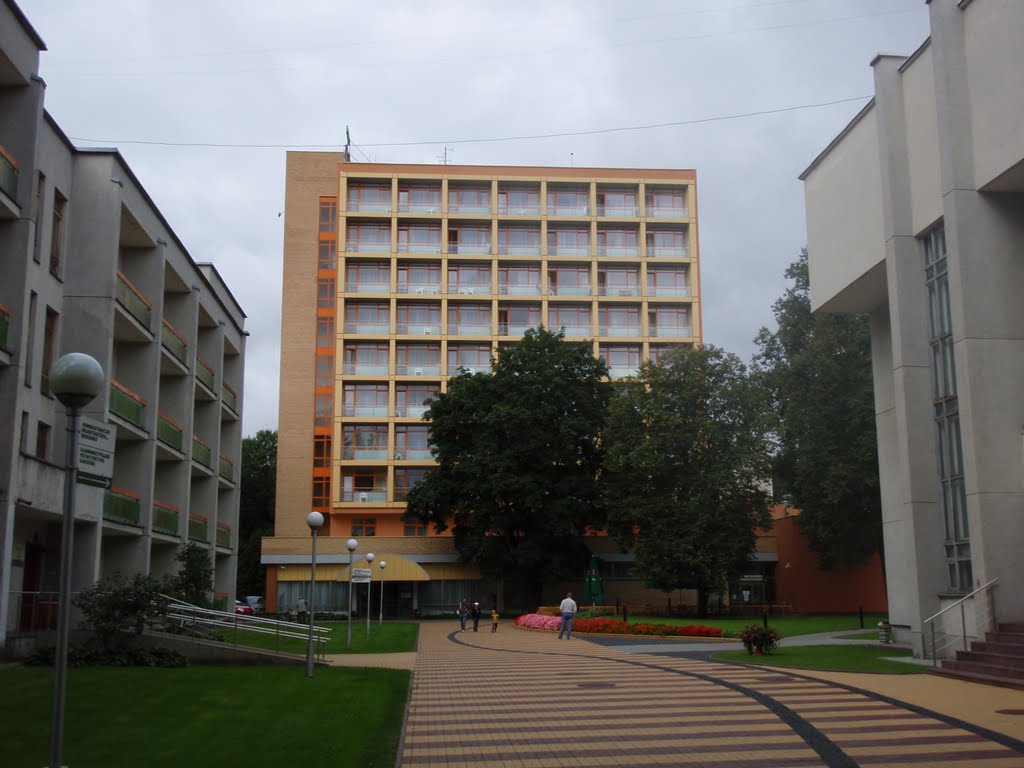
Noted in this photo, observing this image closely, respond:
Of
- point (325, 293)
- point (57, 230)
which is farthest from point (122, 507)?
point (325, 293)

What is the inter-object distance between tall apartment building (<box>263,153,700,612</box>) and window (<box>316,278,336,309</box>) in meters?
0.10

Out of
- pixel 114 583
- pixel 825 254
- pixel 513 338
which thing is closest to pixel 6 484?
pixel 114 583

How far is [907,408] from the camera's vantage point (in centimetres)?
2428

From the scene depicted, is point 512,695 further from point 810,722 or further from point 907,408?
point 907,408

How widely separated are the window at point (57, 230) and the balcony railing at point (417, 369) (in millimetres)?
41583

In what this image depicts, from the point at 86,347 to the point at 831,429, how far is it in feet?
115

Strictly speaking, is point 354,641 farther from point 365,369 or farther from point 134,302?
point 365,369

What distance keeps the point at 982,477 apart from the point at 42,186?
23338 mm

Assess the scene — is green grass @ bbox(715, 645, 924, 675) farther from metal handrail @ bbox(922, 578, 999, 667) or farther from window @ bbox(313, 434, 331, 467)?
window @ bbox(313, 434, 331, 467)

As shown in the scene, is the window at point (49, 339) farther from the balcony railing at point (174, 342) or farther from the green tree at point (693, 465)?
the green tree at point (693, 465)

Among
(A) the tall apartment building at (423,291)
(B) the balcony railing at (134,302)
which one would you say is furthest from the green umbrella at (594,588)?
(B) the balcony railing at (134,302)

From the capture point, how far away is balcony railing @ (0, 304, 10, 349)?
2189 centimetres

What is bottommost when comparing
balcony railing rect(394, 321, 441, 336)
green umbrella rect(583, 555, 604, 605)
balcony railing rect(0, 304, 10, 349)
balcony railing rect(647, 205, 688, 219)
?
green umbrella rect(583, 555, 604, 605)

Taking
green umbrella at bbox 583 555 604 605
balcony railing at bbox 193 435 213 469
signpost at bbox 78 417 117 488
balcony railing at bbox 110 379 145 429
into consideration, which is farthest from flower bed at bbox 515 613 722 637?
signpost at bbox 78 417 117 488
